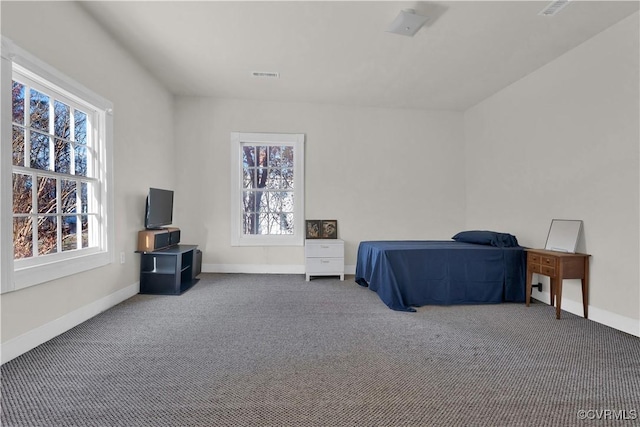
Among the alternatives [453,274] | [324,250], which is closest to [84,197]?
[324,250]

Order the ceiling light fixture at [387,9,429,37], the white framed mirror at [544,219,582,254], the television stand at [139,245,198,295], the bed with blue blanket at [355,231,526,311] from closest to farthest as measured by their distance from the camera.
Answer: the ceiling light fixture at [387,9,429,37] < the white framed mirror at [544,219,582,254] < the bed with blue blanket at [355,231,526,311] < the television stand at [139,245,198,295]

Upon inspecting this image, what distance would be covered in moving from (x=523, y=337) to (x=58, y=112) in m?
4.46

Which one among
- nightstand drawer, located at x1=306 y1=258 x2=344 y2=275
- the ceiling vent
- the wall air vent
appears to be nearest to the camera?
the ceiling vent

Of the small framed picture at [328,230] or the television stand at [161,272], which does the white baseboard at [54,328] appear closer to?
the television stand at [161,272]

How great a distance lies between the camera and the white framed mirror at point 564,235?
304cm

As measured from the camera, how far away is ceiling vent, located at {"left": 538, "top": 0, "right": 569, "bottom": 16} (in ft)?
8.00

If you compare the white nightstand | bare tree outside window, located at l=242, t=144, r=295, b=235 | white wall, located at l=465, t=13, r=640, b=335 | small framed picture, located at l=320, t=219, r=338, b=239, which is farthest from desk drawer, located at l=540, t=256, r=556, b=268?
bare tree outside window, located at l=242, t=144, r=295, b=235

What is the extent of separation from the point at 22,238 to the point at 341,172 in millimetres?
3862

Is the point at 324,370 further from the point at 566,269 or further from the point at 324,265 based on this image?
the point at 566,269

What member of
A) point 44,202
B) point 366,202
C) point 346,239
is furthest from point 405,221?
point 44,202

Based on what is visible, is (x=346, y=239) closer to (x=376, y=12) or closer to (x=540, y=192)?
(x=540, y=192)

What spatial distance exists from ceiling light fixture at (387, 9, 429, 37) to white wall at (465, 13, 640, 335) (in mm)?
1858

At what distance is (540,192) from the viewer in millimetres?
3594

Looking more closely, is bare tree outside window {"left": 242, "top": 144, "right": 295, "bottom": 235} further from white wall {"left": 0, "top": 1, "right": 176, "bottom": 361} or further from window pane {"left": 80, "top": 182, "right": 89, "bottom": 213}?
window pane {"left": 80, "top": 182, "right": 89, "bottom": 213}
